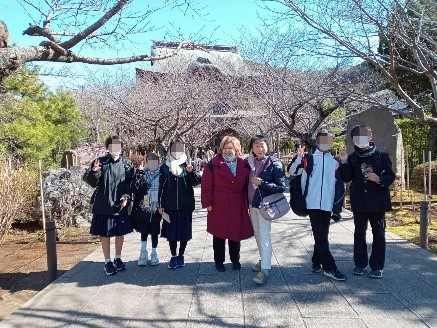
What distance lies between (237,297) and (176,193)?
56.4 inches

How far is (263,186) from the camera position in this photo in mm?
4340

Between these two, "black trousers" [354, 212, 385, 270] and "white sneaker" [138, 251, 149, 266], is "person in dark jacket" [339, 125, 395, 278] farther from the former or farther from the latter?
→ "white sneaker" [138, 251, 149, 266]

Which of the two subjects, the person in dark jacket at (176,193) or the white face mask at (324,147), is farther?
the person in dark jacket at (176,193)

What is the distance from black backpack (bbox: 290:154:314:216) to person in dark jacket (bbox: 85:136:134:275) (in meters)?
1.89

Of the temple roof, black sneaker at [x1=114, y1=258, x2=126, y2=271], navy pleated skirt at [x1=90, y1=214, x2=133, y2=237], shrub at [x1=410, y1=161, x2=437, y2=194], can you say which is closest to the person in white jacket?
navy pleated skirt at [x1=90, y1=214, x2=133, y2=237]

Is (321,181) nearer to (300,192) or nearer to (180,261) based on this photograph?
(300,192)

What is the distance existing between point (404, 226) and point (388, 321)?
496 centimetres

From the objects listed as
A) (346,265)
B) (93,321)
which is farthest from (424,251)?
(93,321)

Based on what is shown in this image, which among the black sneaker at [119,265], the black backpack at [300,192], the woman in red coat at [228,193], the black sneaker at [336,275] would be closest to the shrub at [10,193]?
the black sneaker at [119,265]

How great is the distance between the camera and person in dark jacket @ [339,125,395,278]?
4348mm

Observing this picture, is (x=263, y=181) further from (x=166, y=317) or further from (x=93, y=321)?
(x=93, y=321)

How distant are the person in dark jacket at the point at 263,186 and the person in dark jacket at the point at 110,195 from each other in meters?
1.49

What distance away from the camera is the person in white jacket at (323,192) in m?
4.37

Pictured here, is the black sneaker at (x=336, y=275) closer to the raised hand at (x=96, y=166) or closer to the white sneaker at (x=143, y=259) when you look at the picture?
the white sneaker at (x=143, y=259)
